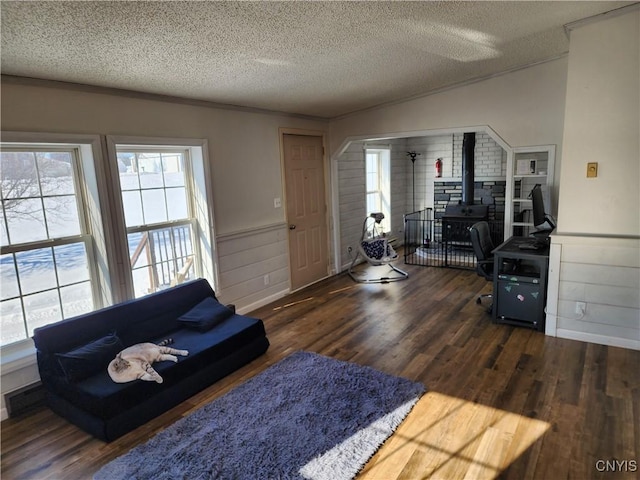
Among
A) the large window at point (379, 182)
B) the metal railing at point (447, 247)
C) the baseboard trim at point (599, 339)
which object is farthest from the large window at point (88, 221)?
the metal railing at point (447, 247)

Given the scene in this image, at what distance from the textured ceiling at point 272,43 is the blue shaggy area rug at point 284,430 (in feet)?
7.79

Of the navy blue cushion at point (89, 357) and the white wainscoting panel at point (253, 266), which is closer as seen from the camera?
the navy blue cushion at point (89, 357)

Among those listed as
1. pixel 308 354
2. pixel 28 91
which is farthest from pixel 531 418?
pixel 28 91

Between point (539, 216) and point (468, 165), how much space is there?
9.64 feet

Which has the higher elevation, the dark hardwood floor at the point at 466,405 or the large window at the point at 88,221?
the large window at the point at 88,221

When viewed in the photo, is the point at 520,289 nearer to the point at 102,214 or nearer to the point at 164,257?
the point at 164,257

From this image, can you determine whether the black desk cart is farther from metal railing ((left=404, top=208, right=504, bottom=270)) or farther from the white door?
the white door

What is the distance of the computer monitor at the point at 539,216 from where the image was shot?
12.9 ft

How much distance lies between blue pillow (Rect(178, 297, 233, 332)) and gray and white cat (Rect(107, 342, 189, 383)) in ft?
1.34

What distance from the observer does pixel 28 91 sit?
2646 mm

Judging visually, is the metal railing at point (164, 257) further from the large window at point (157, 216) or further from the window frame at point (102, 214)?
the window frame at point (102, 214)

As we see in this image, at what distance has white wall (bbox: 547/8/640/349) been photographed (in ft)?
10.3

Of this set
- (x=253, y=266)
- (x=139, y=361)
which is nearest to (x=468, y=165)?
(x=253, y=266)

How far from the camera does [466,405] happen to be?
2643mm
